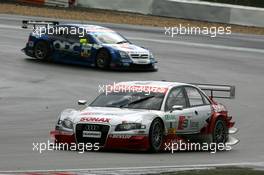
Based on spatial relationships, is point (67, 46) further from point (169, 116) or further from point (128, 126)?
point (128, 126)

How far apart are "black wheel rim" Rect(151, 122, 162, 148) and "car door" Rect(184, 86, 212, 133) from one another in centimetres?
109

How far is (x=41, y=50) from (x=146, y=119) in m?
16.1

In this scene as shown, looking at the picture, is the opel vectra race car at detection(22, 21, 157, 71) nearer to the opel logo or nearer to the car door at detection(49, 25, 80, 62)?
the car door at detection(49, 25, 80, 62)

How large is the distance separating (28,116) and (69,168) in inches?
312

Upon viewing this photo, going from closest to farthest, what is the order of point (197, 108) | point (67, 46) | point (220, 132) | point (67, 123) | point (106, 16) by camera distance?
point (67, 123), point (197, 108), point (220, 132), point (67, 46), point (106, 16)

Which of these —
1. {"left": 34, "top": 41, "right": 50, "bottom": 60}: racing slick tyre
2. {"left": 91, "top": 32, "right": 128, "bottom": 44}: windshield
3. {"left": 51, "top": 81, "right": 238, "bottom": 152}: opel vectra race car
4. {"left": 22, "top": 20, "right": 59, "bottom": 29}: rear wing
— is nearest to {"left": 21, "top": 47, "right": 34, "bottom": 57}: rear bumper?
{"left": 34, "top": 41, "right": 50, "bottom": 60}: racing slick tyre

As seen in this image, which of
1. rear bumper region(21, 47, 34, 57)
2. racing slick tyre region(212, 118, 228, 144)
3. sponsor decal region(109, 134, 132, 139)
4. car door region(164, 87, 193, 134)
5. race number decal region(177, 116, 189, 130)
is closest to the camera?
sponsor decal region(109, 134, 132, 139)

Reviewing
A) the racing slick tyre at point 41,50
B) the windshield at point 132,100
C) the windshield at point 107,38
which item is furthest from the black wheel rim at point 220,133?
the racing slick tyre at point 41,50

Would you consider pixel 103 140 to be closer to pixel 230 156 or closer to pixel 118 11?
pixel 230 156

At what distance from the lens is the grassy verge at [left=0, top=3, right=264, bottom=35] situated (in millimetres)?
41062

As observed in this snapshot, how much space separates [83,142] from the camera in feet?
49.8

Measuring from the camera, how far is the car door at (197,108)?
16500 millimetres

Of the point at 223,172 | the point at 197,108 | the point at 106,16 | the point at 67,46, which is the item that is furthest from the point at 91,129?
the point at 106,16

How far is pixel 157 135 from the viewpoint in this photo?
607 inches
